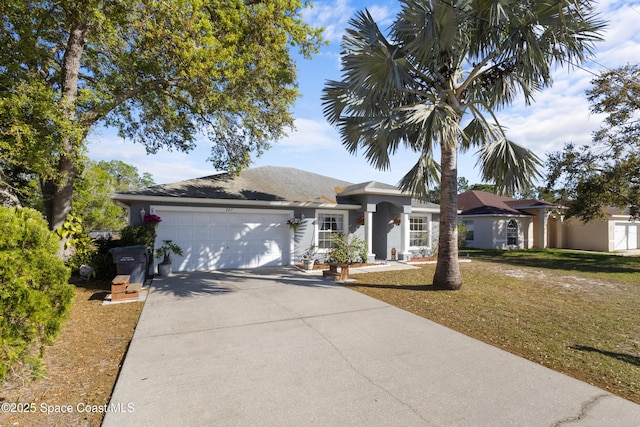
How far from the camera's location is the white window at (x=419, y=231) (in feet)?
51.0

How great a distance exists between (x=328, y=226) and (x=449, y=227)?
5962 mm

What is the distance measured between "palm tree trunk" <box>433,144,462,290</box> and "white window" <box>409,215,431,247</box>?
6797 mm

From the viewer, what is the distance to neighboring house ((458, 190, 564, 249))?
22.0 meters

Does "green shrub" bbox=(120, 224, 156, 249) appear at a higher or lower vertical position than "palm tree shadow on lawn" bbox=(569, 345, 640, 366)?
higher

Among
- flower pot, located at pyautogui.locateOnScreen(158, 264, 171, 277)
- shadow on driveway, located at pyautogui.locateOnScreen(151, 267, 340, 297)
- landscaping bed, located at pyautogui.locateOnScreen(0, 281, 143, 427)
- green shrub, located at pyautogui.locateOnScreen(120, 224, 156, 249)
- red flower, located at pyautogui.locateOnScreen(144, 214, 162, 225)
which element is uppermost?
red flower, located at pyautogui.locateOnScreen(144, 214, 162, 225)

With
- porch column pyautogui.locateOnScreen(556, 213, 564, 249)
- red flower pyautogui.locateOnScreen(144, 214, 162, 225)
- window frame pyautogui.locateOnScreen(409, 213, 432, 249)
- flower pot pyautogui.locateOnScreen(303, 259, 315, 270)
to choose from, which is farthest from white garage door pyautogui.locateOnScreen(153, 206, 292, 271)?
porch column pyautogui.locateOnScreen(556, 213, 564, 249)

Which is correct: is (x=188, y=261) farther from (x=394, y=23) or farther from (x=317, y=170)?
(x=394, y=23)

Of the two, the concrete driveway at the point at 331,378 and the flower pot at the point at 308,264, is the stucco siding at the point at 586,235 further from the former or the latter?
the concrete driveway at the point at 331,378

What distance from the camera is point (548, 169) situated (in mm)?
17172

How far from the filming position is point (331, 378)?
12.4 feet

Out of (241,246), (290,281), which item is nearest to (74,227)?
(241,246)

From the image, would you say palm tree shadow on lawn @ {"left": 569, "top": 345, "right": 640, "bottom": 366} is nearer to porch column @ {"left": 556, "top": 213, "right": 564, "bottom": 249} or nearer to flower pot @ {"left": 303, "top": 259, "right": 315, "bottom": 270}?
flower pot @ {"left": 303, "top": 259, "right": 315, "bottom": 270}

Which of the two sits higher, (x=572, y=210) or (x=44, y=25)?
(x=44, y=25)

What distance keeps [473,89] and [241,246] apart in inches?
385
